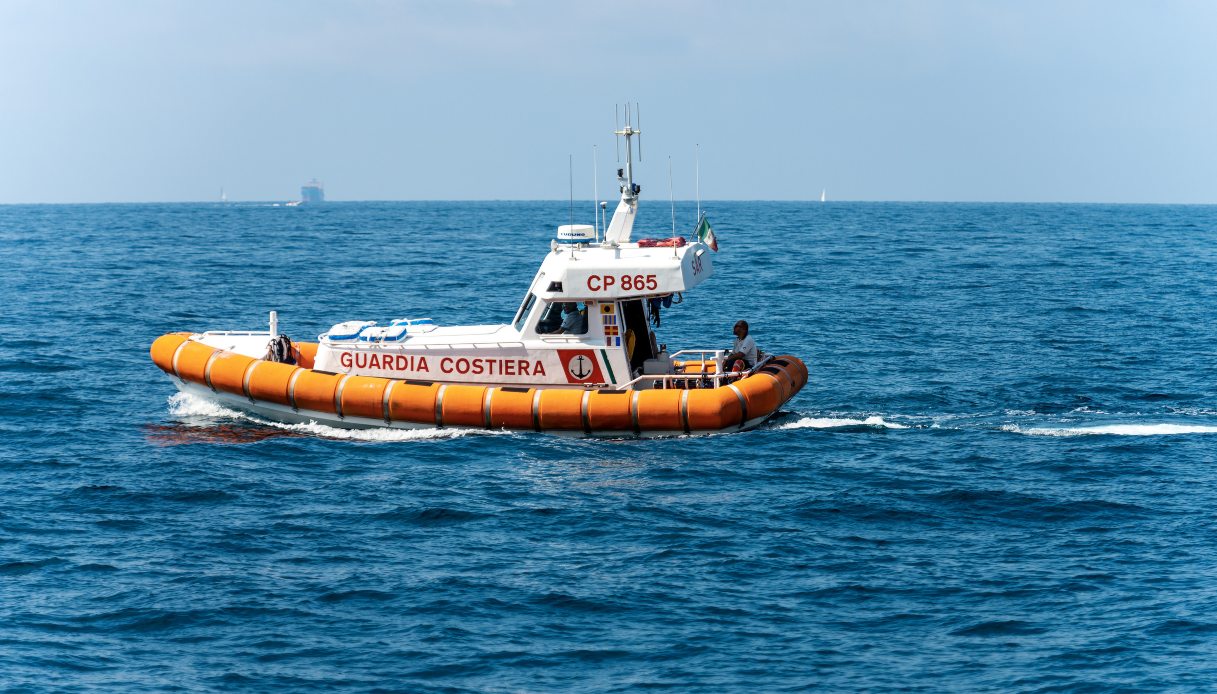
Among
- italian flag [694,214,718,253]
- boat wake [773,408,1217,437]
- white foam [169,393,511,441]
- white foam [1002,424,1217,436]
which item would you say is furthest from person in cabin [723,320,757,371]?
white foam [1002,424,1217,436]

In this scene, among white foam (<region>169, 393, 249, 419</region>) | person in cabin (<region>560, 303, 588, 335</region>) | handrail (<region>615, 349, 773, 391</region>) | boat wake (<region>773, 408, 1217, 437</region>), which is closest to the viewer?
handrail (<region>615, 349, 773, 391</region>)

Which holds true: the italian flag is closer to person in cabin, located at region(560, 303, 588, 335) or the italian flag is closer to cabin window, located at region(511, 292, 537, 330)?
person in cabin, located at region(560, 303, 588, 335)

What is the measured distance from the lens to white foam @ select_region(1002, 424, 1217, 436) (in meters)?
21.2

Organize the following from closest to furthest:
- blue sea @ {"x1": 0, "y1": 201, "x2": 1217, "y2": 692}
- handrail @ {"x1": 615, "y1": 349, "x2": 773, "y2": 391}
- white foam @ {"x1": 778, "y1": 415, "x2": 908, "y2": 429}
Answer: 1. blue sea @ {"x1": 0, "y1": 201, "x2": 1217, "y2": 692}
2. handrail @ {"x1": 615, "y1": 349, "x2": 773, "y2": 391}
3. white foam @ {"x1": 778, "y1": 415, "x2": 908, "y2": 429}

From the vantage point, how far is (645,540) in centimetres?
1606

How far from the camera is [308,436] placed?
69.6 ft

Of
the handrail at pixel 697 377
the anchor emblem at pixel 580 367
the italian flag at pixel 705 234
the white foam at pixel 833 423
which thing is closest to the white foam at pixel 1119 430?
the white foam at pixel 833 423

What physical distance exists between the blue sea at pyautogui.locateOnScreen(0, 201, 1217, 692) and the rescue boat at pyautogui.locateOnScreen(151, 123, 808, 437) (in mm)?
438

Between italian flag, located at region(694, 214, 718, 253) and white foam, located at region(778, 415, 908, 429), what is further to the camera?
italian flag, located at region(694, 214, 718, 253)

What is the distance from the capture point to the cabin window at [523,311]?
21266 millimetres

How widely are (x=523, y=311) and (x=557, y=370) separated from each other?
3.69ft

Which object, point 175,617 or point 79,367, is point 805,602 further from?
point 79,367

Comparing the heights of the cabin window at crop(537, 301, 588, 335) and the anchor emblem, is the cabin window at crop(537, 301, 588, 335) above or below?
above

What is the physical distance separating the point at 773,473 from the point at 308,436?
295 inches
